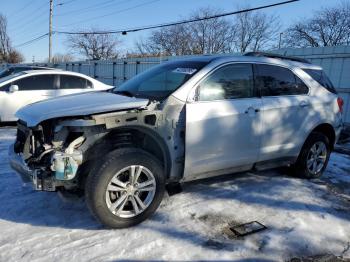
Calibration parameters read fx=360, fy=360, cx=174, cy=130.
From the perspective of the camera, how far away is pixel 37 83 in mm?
9219

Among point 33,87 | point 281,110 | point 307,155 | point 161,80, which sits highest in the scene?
point 161,80

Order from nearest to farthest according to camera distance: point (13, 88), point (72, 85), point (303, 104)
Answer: point (303, 104) < point (13, 88) < point (72, 85)

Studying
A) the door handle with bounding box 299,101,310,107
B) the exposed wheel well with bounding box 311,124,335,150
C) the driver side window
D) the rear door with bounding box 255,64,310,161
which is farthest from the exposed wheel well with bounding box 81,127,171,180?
the exposed wheel well with bounding box 311,124,335,150

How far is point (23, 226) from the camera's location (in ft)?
12.0

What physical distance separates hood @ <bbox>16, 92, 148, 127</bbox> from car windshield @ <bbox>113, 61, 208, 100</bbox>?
368 millimetres

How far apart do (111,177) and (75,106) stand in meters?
0.81

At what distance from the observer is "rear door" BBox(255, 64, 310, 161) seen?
465 cm

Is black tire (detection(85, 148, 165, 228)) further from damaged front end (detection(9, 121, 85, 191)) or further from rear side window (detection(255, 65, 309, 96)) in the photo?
rear side window (detection(255, 65, 309, 96))

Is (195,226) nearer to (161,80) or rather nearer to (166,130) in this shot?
(166,130)

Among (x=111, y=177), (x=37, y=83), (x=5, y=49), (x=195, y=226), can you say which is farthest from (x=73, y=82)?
(x=5, y=49)

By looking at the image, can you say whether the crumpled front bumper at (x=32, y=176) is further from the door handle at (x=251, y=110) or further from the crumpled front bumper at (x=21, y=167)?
the door handle at (x=251, y=110)

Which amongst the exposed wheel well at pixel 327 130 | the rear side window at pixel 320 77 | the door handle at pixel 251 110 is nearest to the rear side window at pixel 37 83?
the door handle at pixel 251 110

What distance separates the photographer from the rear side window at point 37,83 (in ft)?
29.7

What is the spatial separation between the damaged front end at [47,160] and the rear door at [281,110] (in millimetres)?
2386
